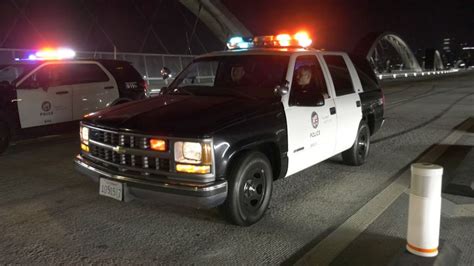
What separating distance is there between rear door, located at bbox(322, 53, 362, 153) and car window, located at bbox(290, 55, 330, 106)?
21 cm

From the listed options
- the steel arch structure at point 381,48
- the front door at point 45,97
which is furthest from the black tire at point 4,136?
the steel arch structure at point 381,48

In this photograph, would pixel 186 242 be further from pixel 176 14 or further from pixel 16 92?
pixel 176 14

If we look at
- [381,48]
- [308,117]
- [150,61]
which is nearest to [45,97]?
[308,117]

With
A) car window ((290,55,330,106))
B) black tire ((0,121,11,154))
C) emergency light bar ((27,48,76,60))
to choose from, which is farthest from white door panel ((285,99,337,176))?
emergency light bar ((27,48,76,60))

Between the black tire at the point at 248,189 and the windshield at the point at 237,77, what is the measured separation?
81 centimetres

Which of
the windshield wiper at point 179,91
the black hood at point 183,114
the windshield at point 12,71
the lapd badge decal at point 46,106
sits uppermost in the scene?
the windshield at point 12,71

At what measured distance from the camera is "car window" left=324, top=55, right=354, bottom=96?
609 cm

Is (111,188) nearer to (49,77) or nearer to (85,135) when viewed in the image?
(85,135)

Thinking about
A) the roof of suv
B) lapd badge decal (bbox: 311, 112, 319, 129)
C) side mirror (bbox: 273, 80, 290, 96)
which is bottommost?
lapd badge decal (bbox: 311, 112, 319, 129)

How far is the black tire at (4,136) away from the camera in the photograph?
8.02 meters

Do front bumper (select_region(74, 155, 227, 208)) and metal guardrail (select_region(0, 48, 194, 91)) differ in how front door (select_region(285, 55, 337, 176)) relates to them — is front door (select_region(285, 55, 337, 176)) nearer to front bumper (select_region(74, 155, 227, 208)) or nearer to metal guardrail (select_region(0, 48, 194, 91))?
front bumper (select_region(74, 155, 227, 208))

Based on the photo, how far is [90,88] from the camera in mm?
9719

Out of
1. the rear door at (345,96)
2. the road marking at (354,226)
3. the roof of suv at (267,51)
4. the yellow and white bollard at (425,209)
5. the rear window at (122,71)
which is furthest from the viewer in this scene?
the rear window at (122,71)

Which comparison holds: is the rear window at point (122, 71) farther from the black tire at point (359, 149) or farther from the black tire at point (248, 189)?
the black tire at point (248, 189)
